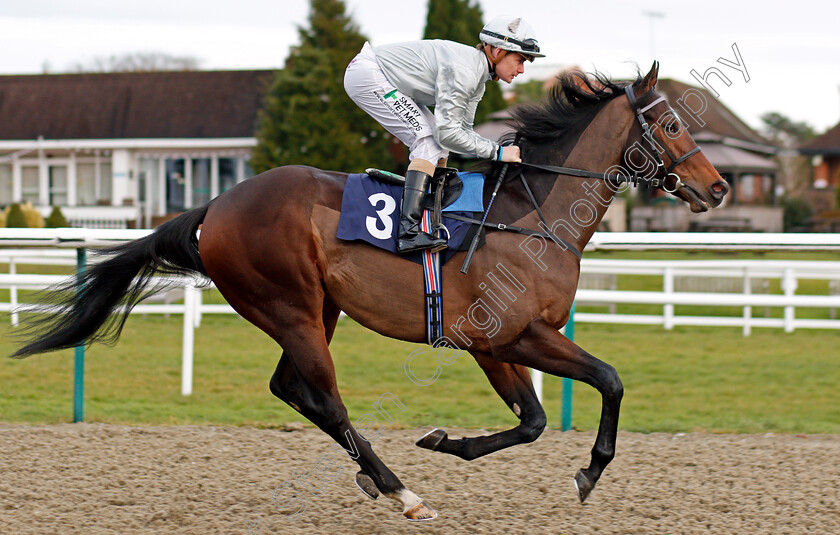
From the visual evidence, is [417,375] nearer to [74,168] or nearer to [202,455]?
[202,455]

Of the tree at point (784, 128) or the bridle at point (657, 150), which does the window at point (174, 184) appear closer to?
the bridle at point (657, 150)

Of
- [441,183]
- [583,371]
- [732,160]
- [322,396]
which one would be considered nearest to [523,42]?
[441,183]

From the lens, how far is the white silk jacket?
149 inches

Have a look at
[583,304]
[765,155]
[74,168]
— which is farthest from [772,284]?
[74,168]

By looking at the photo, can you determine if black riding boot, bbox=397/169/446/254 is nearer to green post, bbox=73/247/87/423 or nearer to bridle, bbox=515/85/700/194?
bridle, bbox=515/85/700/194

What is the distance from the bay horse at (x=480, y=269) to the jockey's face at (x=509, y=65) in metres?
0.23

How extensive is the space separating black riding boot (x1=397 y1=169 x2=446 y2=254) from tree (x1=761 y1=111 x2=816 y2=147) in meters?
66.6

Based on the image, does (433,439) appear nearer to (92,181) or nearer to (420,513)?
(420,513)

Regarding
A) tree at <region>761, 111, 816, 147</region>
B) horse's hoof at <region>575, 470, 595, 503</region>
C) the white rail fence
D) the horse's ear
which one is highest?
tree at <region>761, 111, 816, 147</region>

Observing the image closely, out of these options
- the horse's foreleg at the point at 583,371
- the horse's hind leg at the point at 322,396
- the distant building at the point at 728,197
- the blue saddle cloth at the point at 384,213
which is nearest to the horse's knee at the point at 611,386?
the horse's foreleg at the point at 583,371

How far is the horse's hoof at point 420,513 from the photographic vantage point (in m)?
3.59

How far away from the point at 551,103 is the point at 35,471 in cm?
310

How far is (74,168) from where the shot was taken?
28328mm

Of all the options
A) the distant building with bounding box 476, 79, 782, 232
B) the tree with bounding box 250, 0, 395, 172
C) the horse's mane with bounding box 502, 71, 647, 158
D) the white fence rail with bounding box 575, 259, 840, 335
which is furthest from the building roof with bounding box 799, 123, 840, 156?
the horse's mane with bounding box 502, 71, 647, 158
